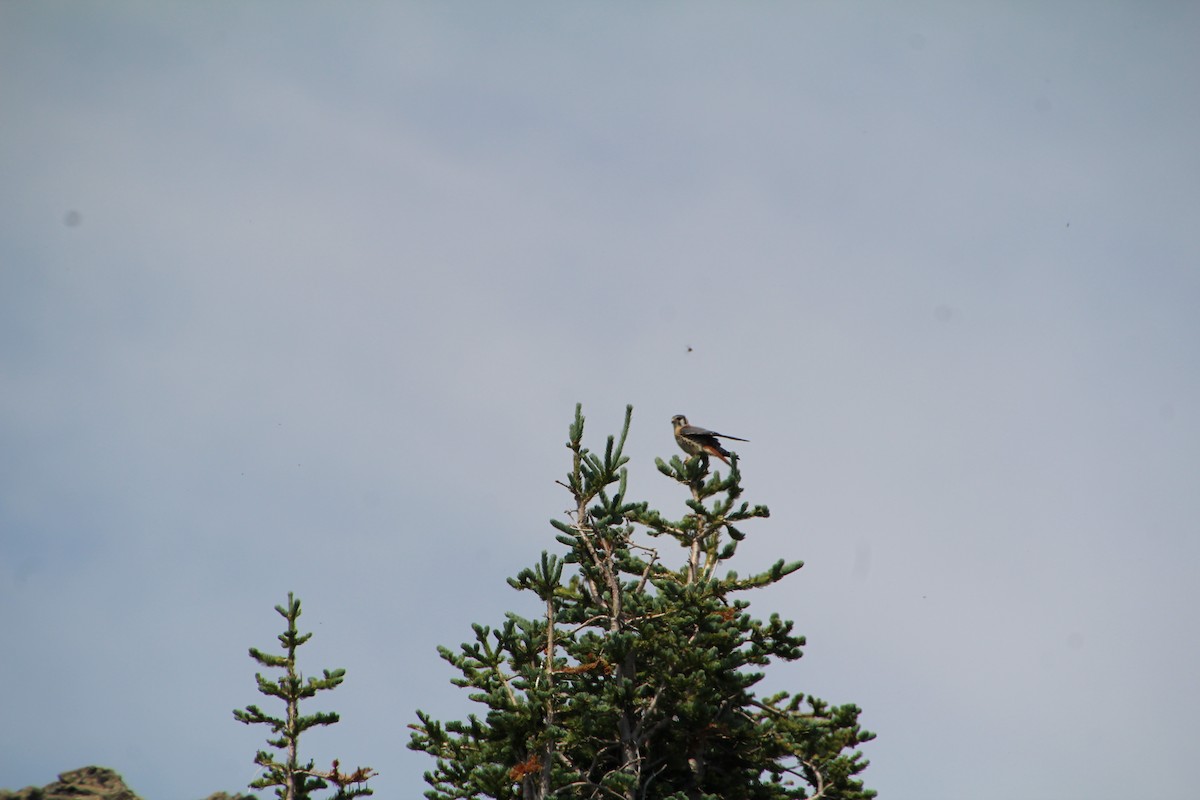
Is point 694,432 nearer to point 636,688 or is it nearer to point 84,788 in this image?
point 636,688

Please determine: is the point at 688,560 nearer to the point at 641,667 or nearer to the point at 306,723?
the point at 641,667

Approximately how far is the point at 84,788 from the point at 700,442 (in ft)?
52.9

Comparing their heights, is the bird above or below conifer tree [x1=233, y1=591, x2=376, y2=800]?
above

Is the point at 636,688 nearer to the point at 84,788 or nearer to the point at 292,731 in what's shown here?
the point at 292,731

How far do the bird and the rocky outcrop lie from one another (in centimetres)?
1234

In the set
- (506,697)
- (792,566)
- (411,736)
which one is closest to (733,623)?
(792,566)

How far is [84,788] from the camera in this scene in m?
24.7

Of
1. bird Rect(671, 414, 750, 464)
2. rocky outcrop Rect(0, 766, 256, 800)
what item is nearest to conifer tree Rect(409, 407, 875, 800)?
bird Rect(671, 414, 750, 464)

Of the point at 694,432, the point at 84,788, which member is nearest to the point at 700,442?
the point at 694,432

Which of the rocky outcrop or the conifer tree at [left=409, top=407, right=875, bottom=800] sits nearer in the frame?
the conifer tree at [left=409, top=407, right=875, bottom=800]

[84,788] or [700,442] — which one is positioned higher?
[700,442]

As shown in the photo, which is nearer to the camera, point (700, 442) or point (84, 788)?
point (700, 442)

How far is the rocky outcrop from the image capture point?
2386cm

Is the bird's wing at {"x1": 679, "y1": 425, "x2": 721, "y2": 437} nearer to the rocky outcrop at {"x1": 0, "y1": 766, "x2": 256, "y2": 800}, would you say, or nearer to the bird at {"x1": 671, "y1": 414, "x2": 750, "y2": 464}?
the bird at {"x1": 671, "y1": 414, "x2": 750, "y2": 464}
